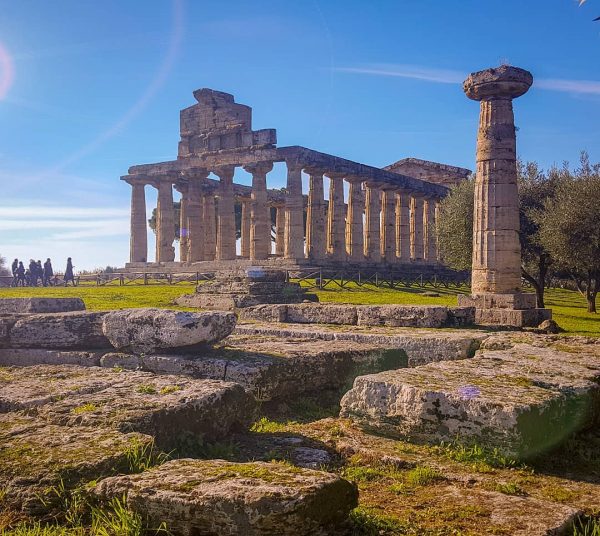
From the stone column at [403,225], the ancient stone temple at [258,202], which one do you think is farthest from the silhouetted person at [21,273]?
the stone column at [403,225]

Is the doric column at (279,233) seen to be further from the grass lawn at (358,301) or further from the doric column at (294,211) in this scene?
the grass lawn at (358,301)

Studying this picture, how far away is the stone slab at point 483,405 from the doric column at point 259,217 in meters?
35.0

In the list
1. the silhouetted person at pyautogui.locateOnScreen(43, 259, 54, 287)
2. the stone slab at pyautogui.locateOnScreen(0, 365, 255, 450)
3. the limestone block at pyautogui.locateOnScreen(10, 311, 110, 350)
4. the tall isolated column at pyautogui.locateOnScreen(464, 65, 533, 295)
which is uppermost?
the tall isolated column at pyautogui.locateOnScreen(464, 65, 533, 295)

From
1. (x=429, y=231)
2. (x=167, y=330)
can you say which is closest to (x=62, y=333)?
(x=167, y=330)

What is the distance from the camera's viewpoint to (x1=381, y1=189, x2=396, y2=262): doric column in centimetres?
4756

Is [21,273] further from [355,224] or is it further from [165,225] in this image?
[355,224]

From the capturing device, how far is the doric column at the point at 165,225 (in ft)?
148

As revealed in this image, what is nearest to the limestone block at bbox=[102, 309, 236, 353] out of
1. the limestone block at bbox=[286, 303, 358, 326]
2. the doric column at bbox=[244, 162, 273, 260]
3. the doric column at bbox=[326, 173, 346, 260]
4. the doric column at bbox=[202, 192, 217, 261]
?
the limestone block at bbox=[286, 303, 358, 326]

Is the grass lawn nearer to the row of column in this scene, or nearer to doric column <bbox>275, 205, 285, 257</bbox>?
the row of column

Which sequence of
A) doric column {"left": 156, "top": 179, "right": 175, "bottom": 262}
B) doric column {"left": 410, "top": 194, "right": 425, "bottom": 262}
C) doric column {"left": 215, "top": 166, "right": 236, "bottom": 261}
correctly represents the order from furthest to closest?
doric column {"left": 410, "top": 194, "right": 425, "bottom": 262} → doric column {"left": 156, "top": 179, "right": 175, "bottom": 262} → doric column {"left": 215, "top": 166, "right": 236, "bottom": 261}

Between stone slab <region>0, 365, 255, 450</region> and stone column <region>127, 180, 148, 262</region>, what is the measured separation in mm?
40905

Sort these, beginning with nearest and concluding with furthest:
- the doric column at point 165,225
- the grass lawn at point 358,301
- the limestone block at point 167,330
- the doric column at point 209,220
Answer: the limestone block at point 167,330 → the grass lawn at point 358,301 → the doric column at point 165,225 → the doric column at point 209,220

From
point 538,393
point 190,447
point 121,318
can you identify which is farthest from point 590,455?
point 121,318

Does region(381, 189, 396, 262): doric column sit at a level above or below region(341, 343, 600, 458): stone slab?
above
